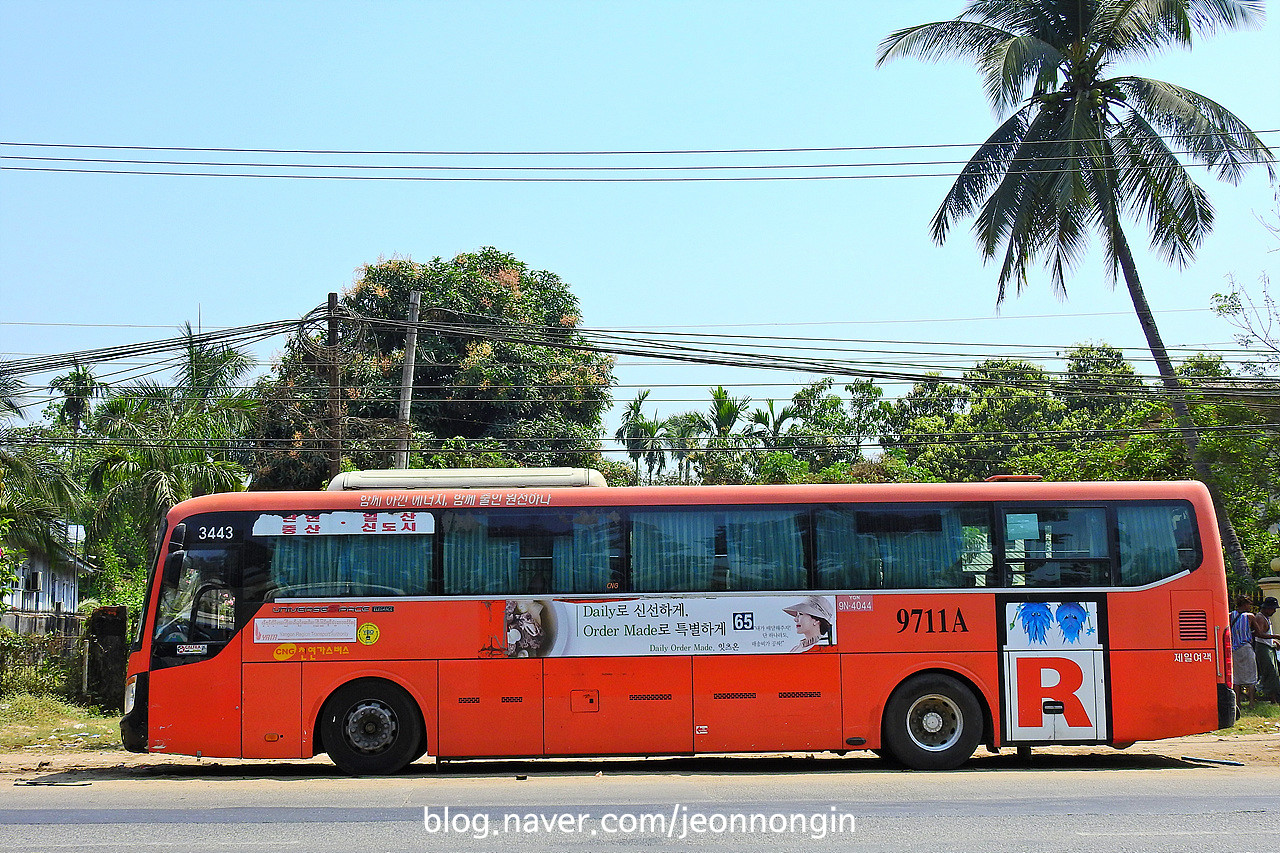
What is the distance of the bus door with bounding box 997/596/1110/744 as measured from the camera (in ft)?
39.3

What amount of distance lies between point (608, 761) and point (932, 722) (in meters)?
3.73

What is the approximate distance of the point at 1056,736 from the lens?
12.0 metres

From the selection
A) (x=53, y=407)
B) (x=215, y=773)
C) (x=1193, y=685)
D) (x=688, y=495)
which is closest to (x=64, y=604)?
(x=53, y=407)

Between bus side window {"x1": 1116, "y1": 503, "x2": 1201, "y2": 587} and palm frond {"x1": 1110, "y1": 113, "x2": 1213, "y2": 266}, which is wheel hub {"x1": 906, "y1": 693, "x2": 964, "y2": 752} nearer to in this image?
bus side window {"x1": 1116, "y1": 503, "x2": 1201, "y2": 587}

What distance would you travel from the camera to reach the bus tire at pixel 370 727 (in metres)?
11.9

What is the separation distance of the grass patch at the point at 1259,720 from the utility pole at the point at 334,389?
49.9 ft

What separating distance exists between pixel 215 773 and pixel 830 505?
7.15m

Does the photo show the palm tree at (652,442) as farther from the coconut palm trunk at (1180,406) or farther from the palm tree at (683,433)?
the coconut palm trunk at (1180,406)

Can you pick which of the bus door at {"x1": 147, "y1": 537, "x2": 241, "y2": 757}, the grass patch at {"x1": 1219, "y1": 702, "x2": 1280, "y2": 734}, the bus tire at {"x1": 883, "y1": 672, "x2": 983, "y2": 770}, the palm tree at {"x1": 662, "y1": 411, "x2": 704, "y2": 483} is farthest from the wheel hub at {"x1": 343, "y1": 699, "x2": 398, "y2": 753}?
the palm tree at {"x1": 662, "y1": 411, "x2": 704, "y2": 483}

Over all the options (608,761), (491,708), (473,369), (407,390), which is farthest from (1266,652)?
(473,369)

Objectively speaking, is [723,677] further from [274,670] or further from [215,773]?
[215,773]

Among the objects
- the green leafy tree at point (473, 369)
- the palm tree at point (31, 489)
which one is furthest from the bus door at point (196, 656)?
the green leafy tree at point (473, 369)

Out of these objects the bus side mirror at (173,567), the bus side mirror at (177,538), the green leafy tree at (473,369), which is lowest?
the bus side mirror at (173,567)

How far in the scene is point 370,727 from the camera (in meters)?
11.9
